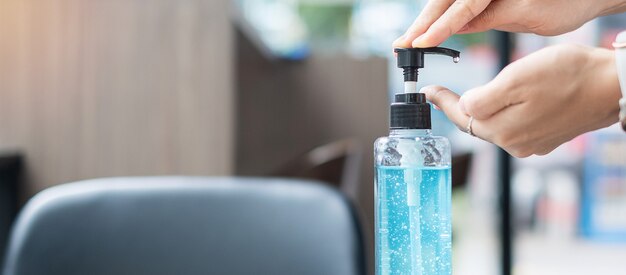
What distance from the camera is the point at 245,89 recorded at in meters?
2.16

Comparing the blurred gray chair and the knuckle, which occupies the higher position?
the knuckle

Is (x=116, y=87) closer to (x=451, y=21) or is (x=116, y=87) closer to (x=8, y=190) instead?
(x=8, y=190)

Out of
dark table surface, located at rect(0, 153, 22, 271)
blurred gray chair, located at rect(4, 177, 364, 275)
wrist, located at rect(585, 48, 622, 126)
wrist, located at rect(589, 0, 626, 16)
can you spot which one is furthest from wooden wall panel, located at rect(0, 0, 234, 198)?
wrist, located at rect(585, 48, 622, 126)

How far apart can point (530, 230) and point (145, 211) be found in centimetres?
614

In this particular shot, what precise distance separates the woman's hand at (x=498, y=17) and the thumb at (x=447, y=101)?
4 cm

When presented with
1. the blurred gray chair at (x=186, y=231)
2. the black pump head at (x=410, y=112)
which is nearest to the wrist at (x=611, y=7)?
the black pump head at (x=410, y=112)

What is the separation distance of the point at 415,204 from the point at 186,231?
417 millimetres

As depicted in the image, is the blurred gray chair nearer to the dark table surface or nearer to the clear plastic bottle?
the clear plastic bottle

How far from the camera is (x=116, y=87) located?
6.43 ft

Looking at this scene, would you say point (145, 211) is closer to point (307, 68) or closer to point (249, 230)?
point (249, 230)

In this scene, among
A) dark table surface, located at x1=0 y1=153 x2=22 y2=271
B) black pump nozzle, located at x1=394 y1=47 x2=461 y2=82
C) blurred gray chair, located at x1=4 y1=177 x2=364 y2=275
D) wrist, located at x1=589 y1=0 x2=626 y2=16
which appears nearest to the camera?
black pump nozzle, located at x1=394 y1=47 x2=461 y2=82

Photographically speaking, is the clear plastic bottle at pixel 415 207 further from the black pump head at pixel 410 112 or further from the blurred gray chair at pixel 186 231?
the blurred gray chair at pixel 186 231

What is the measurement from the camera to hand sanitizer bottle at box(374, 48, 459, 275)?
538 mm

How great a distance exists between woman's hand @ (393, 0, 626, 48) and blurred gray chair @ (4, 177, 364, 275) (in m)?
0.34
